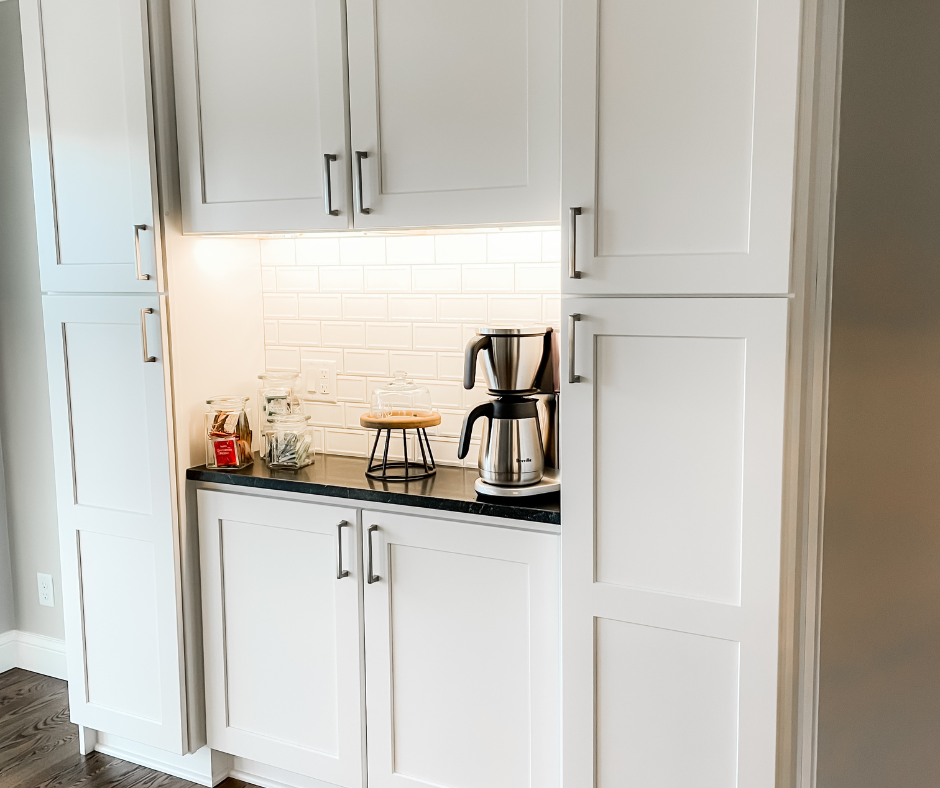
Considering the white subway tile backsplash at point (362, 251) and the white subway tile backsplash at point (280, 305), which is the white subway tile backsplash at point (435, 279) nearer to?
the white subway tile backsplash at point (362, 251)

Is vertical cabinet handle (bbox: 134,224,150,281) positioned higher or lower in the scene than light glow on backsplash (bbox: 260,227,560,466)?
higher

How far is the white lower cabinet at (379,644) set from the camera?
2.09 metres

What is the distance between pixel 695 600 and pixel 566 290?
70 cm

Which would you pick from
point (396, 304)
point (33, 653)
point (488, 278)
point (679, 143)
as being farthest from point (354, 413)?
point (33, 653)

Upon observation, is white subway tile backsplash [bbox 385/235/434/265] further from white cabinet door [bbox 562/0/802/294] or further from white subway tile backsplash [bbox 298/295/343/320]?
white cabinet door [bbox 562/0/802/294]

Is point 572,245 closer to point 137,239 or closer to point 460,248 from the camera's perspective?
point 460,248

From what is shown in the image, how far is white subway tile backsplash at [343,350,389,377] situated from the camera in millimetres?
2670

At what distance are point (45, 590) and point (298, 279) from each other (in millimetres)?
1650

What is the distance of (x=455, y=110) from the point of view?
206 centimetres

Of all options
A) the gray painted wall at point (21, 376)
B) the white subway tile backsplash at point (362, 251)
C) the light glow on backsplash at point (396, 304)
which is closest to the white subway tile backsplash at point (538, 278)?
the light glow on backsplash at point (396, 304)

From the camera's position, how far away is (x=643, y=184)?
1781 millimetres

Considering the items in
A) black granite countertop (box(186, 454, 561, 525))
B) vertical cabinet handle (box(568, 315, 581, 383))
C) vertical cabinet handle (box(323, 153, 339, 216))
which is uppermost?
vertical cabinet handle (box(323, 153, 339, 216))

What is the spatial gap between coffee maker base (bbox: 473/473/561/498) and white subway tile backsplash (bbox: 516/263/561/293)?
560 millimetres

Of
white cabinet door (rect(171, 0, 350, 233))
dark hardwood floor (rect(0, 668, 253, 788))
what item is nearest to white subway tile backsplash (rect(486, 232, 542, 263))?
white cabinet door (rect(171, 0, 350, 233))
